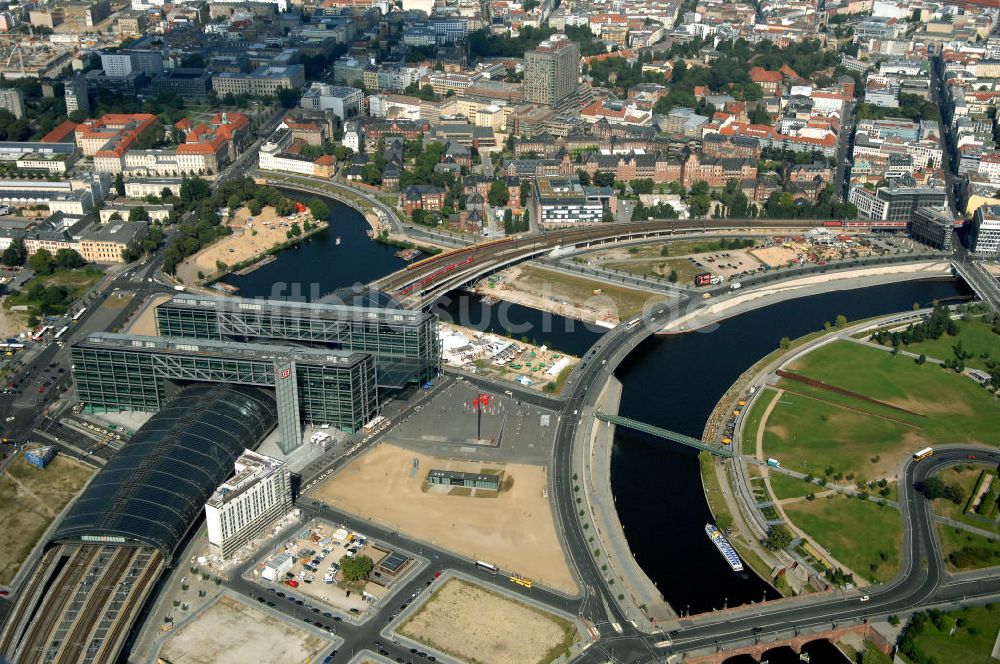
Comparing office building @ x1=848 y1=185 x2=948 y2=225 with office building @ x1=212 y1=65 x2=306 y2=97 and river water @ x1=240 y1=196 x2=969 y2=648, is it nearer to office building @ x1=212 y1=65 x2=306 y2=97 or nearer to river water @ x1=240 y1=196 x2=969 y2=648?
river water @ x1=240 y1=196 x2=969 y2=648

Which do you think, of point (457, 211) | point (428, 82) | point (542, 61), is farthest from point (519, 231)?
point (428, 82)

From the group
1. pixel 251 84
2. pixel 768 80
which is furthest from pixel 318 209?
pixel 768 80

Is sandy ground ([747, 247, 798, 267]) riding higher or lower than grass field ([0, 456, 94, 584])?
higher

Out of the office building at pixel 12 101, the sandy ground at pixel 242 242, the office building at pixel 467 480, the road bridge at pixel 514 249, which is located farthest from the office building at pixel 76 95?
the office building at pixel 467 480

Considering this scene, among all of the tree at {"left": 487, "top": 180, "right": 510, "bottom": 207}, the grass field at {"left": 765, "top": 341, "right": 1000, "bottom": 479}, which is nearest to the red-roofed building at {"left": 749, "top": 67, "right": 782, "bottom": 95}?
the tree at {"left": 487, "top": 180, "right": 510, "bottom": 207}

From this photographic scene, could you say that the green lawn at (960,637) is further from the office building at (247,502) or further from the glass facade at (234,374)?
the glass facade at (234,374)

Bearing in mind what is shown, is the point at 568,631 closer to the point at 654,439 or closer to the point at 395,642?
the point at 395,642
